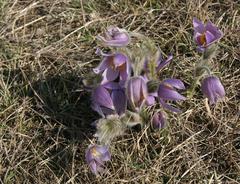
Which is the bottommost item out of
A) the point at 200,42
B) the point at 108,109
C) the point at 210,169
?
the point at 210,169

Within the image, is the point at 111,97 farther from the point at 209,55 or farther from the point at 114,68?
the point at 209,55

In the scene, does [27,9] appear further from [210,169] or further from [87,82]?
[210,169]

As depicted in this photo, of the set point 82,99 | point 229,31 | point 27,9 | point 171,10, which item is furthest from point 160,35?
point 27,9

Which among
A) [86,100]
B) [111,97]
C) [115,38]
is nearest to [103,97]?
[111,97]

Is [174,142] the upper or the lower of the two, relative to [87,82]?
lower

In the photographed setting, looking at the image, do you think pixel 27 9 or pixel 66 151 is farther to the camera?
pixel 27 9

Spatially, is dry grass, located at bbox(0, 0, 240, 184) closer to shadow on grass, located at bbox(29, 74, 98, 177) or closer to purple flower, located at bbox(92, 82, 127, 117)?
shadow on grass, located at bbox(29, 74, 98, 177)

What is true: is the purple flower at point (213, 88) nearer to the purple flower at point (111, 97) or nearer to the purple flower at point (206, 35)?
the purple flower at point (206, 35)
